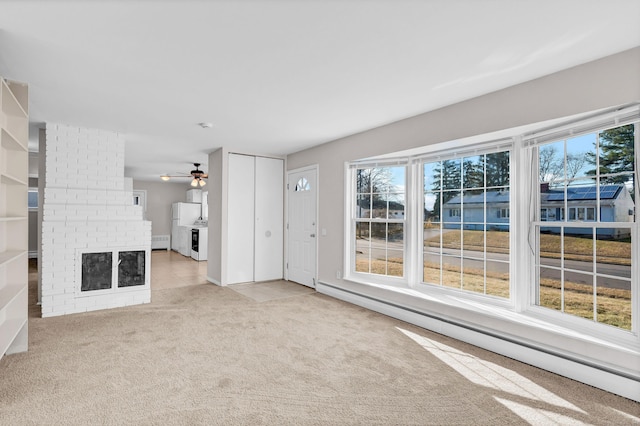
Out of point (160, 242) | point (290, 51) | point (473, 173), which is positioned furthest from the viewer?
point (160, 242)

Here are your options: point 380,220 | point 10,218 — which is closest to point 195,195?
point 380,220

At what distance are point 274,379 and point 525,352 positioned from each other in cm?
214

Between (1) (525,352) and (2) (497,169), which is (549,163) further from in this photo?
(1) (525,352)

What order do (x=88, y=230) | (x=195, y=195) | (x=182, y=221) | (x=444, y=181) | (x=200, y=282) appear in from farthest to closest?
(x=195, y=195) < (x=182, y=221) < (x=200, y=282) < (x=88, y=230) < (x=444, y=181)

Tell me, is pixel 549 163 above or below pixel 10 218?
above

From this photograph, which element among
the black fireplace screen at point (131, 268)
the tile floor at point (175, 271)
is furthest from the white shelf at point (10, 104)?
the tile floor at point (175, 271)

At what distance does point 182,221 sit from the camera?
1052 cm

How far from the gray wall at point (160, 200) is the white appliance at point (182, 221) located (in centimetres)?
28

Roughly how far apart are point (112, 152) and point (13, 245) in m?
2.14

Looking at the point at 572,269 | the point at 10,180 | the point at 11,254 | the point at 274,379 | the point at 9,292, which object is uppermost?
the point at 10,180

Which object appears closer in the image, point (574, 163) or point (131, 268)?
point (574, 163)

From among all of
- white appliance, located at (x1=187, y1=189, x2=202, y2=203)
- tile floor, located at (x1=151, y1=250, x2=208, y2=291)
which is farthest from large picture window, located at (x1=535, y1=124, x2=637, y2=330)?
white appliance, located at (x1=187, y1=189, x2=202, y2=203)

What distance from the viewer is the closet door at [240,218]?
5.79 metres

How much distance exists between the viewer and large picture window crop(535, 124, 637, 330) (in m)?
2.49
